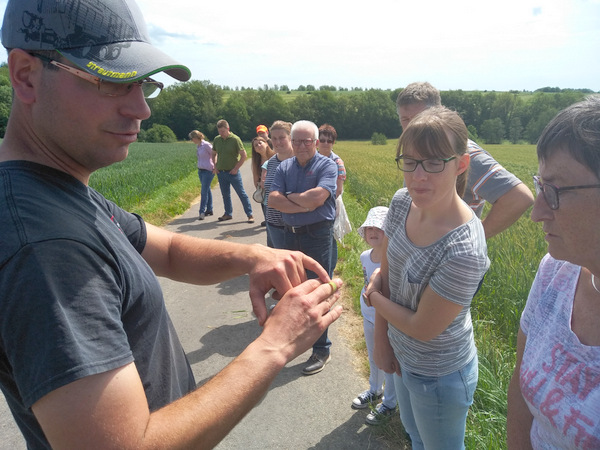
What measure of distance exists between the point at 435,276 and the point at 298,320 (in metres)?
0.87

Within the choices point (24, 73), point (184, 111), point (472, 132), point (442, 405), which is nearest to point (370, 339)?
point (442, 405)

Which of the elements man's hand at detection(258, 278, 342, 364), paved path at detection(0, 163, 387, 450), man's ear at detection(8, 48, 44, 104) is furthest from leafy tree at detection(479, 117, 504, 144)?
man's ear at detection(8, 48, 44, 104)

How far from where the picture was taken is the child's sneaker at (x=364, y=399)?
3.27 m

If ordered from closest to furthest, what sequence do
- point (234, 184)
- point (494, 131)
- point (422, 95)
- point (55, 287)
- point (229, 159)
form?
point (55, 287), point (422, 95), point (229, 159), point (234, 184), point (494, 131)

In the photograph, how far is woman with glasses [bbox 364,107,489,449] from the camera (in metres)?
1.81

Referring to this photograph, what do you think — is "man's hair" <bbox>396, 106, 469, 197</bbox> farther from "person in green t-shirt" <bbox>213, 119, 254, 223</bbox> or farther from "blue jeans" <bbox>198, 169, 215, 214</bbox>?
"blue jeans" <bbox>198, 169, 215, 214</bbox>

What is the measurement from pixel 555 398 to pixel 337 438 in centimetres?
206

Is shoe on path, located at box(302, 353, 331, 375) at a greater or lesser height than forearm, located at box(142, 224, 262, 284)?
lesser

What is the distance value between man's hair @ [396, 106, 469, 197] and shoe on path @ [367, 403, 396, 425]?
7.03 ft

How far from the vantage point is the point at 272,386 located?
3611 millimetres

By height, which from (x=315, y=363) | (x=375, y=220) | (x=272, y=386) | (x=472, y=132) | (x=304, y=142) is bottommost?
(x=272, y=386)

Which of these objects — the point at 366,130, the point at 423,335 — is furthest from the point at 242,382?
the point at 366,130

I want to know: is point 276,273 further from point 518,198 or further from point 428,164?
point 518,198

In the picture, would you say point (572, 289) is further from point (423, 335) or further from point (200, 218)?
point (200, 218)
